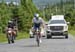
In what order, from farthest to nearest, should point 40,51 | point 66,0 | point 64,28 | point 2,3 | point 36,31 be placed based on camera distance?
point 66,0
point 2,3
point 64,28
point 36,31
point 40,51

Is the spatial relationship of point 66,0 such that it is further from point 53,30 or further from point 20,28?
point 53,30

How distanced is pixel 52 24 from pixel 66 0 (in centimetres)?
9625

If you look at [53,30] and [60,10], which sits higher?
A: [53,30]

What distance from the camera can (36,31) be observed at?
83.0ft

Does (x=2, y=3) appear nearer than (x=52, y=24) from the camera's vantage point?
No

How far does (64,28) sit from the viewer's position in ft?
133


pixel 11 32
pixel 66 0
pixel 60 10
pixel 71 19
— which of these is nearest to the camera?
pixel 11 32

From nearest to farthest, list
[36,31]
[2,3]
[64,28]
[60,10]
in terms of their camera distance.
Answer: [36,31]
[64,28]
[2,3]
[60,10]

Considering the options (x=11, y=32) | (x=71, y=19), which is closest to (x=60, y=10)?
(x=71, y=19)

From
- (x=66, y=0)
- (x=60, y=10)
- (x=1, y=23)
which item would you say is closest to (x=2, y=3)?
(x=1, y=23)

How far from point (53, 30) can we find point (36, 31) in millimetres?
15227

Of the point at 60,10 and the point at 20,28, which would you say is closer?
the point at 20,28

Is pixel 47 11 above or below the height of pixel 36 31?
below

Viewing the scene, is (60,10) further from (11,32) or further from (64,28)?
(11,32)
